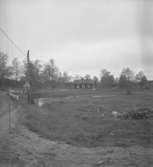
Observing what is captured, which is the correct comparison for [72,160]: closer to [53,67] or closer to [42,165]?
[42,165]

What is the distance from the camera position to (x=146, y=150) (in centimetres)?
476

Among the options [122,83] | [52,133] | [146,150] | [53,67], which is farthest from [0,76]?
[53,67]

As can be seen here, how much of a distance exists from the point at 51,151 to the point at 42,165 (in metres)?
0.94

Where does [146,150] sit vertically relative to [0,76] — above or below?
below

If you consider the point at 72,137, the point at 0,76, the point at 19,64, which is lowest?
the point at 72,137

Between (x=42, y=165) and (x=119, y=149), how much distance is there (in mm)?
2347

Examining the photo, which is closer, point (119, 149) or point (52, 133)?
point (119, 149)

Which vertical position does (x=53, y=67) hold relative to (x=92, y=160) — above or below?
above

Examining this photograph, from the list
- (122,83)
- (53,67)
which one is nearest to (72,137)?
(122,83)

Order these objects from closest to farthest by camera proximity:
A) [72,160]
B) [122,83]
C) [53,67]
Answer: [72,160], [122,83], [53,67]

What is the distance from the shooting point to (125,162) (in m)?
4.01

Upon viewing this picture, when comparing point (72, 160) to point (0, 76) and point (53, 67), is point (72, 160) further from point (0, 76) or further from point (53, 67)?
point (53, 67)

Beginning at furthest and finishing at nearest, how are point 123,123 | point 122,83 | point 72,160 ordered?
point 122,83 < point 123,123 < point 72,160

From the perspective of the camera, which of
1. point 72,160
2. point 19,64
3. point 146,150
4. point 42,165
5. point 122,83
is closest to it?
point 42,165
